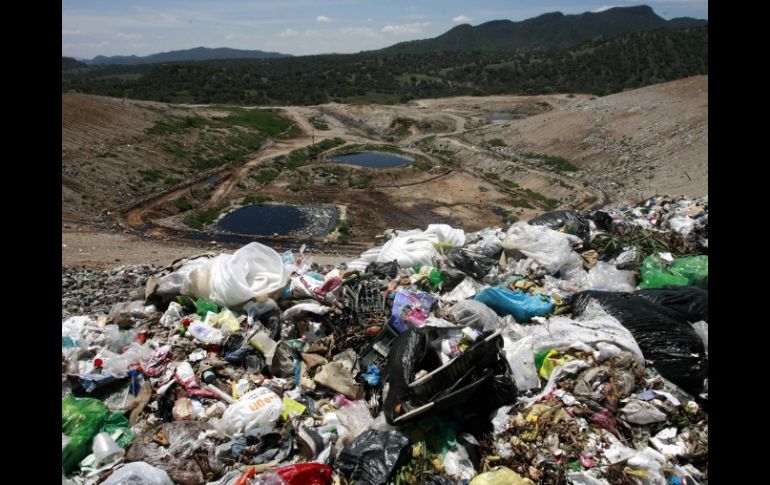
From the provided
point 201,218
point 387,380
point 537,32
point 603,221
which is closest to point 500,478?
point 387,380

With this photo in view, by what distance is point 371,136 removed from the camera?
A: 3372cm

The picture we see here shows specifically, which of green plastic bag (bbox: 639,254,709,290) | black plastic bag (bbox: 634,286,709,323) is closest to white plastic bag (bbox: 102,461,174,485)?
black plastic bag (bbox: 634,286,709,323)

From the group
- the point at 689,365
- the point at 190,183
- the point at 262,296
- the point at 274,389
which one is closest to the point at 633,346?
the point at 689,365

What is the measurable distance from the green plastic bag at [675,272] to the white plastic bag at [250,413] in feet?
16.1

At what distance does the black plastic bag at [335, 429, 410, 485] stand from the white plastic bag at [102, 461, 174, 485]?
1.27 meters

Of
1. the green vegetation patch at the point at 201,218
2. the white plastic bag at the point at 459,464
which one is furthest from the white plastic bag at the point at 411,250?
the green vegetation patch at the point at 201,218

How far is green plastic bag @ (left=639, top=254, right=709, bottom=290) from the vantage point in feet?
20.5

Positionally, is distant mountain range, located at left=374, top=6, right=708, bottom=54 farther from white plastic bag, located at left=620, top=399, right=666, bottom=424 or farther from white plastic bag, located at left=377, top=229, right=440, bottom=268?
white plastic bag, located at left=620, top=399, right=666, bottom=424

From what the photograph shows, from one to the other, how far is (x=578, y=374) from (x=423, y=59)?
297 ft

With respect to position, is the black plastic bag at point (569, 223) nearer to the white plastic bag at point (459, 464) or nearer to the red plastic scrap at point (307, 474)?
the white plastic bag at point (459, 464)

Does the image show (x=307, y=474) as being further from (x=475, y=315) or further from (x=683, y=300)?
(x=683, y=300)

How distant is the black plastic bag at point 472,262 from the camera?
7.08 m

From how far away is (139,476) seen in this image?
3.45 metres

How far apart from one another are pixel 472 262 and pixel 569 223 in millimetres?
2310
